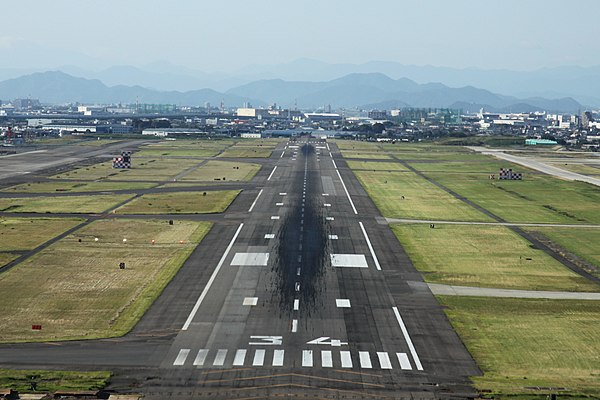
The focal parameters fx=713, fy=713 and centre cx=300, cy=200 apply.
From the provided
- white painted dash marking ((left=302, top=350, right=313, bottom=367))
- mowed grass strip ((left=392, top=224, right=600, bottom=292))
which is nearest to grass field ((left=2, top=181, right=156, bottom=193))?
mowed grass strip ((left=392, top=224, right=600, bottom=292))

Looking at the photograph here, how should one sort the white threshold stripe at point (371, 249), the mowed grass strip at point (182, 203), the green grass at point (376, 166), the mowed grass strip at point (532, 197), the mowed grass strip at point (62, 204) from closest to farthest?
the white threshold stripe at point (371, 249)
the mowed grass strip at point (62, 204)
the mowed grass strip at point (182, 203)
the mowed grass strip at point (532, 197)
the green grass at point (376, 166)

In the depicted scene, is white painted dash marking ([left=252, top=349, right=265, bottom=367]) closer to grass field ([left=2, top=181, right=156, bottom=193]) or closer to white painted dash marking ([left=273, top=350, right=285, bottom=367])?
white painted dash marking ([left=273, top=350, right=285, bottom=367])

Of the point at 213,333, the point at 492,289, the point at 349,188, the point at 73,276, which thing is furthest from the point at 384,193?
the point at 213,333

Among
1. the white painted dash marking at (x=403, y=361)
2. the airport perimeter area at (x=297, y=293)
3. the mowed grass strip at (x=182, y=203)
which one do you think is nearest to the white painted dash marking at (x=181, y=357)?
the airport perimeter area at (x=297, y=293)

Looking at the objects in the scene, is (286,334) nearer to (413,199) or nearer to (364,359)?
(364,359)

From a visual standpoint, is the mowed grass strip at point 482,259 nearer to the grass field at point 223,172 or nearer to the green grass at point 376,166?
the grass field at point 223,172

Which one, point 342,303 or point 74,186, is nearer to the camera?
point 342,303

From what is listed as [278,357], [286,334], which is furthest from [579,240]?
[278,357]
